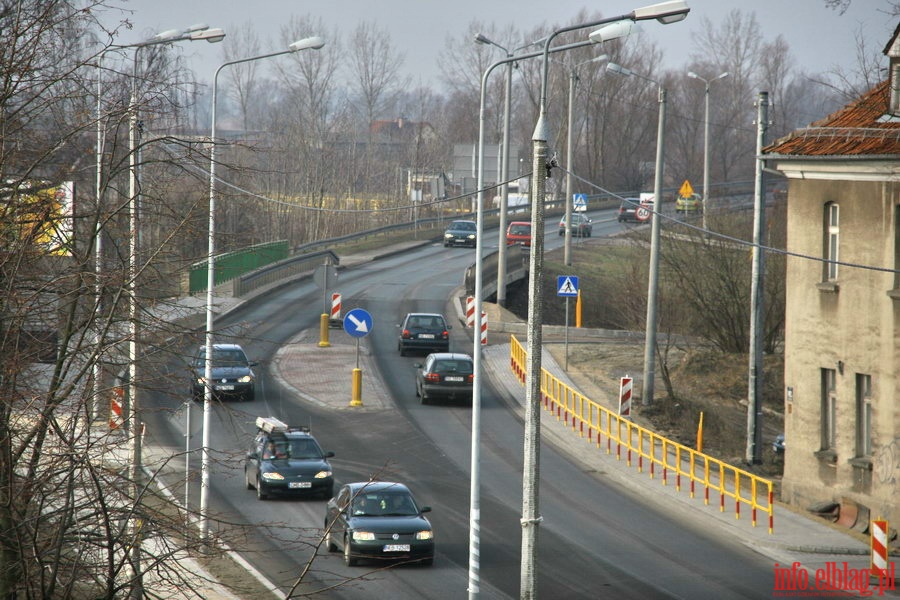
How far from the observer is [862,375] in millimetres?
23156

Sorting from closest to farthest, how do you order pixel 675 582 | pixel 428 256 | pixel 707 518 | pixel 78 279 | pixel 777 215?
pixel 78 279, pixel 675 582, pixel 707 518, pixel 777 215, pixel 428 256

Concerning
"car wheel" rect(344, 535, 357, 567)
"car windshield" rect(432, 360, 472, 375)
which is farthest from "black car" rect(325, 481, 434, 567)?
"car windshield" rect(432, 360, 472, 375)

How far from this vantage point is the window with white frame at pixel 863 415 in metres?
23.0

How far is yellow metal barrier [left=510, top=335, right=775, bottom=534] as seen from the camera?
918 inches

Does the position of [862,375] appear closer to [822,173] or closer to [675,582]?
[822,173]

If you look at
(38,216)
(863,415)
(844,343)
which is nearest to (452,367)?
(844,343)

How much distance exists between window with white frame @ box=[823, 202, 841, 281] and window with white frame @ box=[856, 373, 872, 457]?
235cm

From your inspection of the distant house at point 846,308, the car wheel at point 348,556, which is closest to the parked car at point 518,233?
the distant house at point 846,308

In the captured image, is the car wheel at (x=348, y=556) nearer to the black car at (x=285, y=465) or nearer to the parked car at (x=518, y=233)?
the black car at (x=285, y=465)

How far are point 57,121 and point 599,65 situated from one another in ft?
295

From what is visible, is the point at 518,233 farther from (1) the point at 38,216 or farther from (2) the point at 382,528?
(1) the point at 38,216

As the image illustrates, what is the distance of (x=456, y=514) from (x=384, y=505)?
3360 millimetres

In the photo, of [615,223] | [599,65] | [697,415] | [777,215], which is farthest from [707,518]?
[599,65]

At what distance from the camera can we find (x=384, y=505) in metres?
20.2
